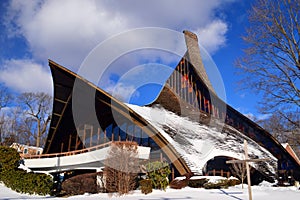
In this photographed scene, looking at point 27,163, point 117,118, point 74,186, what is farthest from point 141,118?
point 27,163

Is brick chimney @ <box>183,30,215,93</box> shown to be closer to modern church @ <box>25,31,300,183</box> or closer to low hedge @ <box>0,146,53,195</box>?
modern church @ <box>25,31,300,183</box>

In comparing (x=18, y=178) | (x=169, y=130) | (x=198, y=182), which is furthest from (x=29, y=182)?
(x=169, y=130)

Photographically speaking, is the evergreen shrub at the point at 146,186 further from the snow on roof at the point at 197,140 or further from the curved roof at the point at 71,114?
the snow on roof at the point at 197,140

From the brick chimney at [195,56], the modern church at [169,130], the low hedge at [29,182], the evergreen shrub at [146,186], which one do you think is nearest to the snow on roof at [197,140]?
the modern church at [169,130]

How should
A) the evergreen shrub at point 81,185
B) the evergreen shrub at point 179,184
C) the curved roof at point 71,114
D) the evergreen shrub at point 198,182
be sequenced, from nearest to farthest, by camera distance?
1. the evergreen shrub at point 81,185
2. the evergreen shrub at point 179,184
3. the evergreen shrub at point 198,182
4. the curved roof at point 71,114

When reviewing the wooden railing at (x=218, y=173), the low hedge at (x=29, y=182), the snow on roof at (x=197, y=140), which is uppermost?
the snow on roof at (x=197, y=140)

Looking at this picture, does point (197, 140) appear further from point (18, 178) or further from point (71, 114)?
point (18, 178)

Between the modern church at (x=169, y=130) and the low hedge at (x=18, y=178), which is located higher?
the modern church at (x=169, y=130)

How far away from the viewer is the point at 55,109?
21.6 m

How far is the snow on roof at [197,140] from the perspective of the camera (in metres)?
17.0

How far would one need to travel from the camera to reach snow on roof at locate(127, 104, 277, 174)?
1697 centimetres

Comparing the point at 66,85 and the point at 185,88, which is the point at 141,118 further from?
the point at 185,88

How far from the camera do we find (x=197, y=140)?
1984 centimetres

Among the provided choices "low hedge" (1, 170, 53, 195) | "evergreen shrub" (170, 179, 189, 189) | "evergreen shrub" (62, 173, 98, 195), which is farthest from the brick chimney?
"low hedge" (1, 170, 53, 195)
